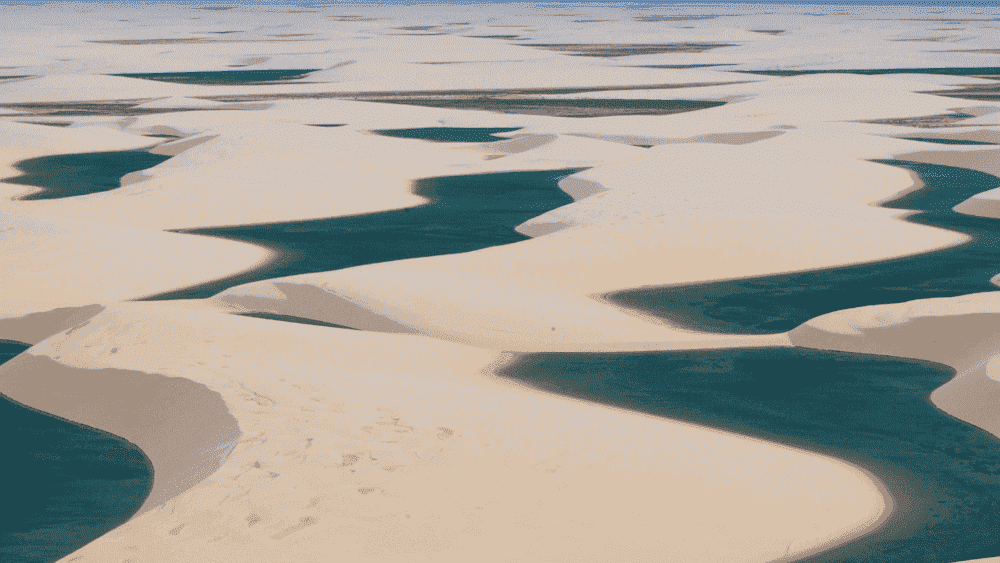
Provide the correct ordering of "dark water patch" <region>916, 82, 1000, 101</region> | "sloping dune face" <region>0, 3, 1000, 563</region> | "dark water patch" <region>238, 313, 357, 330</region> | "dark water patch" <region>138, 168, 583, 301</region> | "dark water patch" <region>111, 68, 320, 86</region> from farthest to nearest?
1. "dark water patch" <region>111, 68, 320, 86</region>
2. "dark water patch" <region>916, 82, 1000, 101</region>
3. "dark water patch" <region>138, 168, 583, 301</region>
4. "dark water patch" <region>238, 313, 357, 330</region>
5. "sloping dune face" <region>0, 3, 1000, 563</region>

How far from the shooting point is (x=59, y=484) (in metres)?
6.71

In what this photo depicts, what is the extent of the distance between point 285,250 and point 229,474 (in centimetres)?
769

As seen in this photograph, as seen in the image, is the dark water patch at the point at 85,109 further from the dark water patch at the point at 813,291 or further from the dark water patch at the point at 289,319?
the dark water patch at the point at 813,291

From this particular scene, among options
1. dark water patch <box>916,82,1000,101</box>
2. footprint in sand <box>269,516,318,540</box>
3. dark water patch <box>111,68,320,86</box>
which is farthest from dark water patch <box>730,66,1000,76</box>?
footprint in sand <box>269,516,318,540</box>

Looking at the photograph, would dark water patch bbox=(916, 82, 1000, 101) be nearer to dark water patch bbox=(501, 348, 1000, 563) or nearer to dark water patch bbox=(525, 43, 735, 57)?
dark water patch bbox=(525, 43, 735, 57)

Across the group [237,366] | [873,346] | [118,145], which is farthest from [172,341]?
[118,145]

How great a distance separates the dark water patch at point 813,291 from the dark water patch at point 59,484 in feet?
16.1

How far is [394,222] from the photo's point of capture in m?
15.3

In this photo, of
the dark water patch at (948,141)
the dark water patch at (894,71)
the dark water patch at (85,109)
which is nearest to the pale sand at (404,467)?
the dark water patch at (948,141)

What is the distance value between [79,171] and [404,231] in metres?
7.52

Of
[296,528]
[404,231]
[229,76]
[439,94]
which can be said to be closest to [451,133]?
[439,94]

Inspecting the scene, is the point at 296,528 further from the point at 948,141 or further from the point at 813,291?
the point at 948,141

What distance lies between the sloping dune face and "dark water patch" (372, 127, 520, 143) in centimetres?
13

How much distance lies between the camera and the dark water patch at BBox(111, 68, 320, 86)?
37062 millimetres
